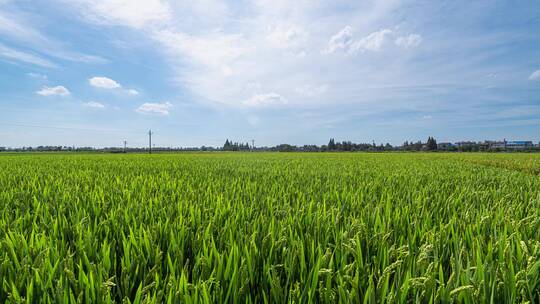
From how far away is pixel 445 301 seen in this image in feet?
4.22

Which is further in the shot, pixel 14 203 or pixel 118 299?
pixel 14 203

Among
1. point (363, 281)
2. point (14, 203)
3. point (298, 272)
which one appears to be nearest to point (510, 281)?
point (363, 281)

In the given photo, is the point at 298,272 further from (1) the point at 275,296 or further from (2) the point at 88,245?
(2) the point at 88,245

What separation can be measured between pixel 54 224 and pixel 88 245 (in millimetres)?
819

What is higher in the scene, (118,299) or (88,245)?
(88,245)

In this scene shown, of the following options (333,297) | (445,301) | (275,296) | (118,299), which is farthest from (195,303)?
(445,301)

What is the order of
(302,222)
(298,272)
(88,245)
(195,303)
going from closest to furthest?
(195,303)
(298,272)
(88,245)
(302,222)

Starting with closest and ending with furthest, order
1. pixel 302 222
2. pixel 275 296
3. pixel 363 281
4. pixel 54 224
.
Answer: pixel 275 296 → pixel 363 281 → pixel 54 224 → pixel 302 222

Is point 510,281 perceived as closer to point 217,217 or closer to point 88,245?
point 217,217

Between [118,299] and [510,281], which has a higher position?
[510,281]

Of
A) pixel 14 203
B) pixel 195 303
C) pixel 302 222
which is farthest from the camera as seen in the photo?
pixel 14 203

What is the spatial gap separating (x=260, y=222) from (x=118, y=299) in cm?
135

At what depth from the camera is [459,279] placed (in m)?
1.45

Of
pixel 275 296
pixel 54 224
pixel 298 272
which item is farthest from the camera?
pixel 54 224
